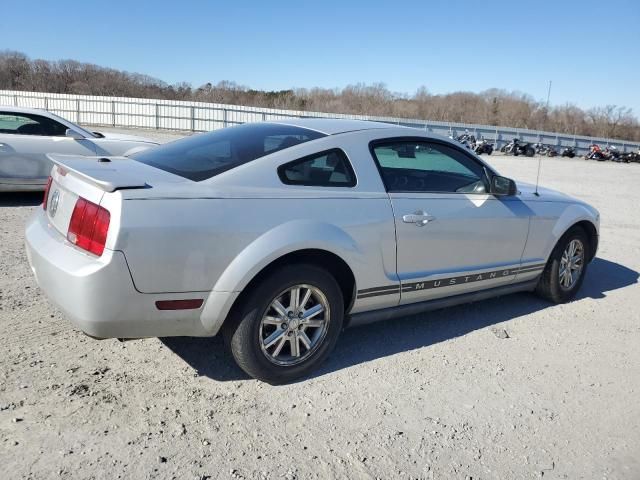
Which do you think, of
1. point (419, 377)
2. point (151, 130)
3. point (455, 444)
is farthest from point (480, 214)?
point (151, 130)

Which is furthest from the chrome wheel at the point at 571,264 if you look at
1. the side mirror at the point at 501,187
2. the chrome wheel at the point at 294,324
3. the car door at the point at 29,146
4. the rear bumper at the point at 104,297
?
the car door at the point at 29,146

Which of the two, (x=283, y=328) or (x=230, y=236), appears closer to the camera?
(x=230, y=236)

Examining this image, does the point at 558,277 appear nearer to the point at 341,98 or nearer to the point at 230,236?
the point at 230,236

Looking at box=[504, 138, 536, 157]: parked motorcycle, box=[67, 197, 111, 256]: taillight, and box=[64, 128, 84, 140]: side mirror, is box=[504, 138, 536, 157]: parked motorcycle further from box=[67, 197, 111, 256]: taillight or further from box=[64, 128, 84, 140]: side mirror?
box=[67, 197, 111, 256]: taillight

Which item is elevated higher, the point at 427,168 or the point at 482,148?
the point at 427,168

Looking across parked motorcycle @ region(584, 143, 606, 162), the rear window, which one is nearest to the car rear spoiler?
the rear window

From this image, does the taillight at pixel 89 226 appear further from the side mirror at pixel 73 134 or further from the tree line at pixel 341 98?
the tree line at pixel 341 98

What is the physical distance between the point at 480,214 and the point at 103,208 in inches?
109

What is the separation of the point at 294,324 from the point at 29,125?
638 cm

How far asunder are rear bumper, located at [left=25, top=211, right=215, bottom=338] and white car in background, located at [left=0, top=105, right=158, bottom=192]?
4.87 m

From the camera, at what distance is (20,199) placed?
8367 mm

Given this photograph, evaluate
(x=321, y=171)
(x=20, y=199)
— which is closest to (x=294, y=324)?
(x=321, y=171)

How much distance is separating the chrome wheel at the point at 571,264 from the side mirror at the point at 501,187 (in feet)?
3.88

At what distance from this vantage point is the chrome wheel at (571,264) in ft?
17.1
